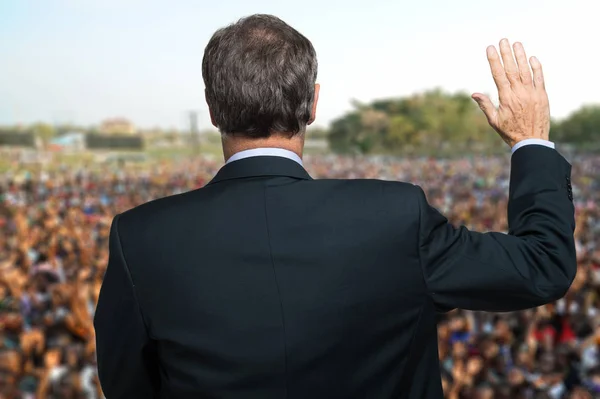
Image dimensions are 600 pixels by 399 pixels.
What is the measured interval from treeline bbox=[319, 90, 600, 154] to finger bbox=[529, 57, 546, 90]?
3675cm

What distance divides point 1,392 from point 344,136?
37.0 meters

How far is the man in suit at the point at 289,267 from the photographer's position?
76cm

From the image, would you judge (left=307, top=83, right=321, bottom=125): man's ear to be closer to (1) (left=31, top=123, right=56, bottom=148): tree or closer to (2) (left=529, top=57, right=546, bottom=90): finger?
(2) (left=529, top=57, right=546, bottom=90): finger

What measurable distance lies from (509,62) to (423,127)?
44883 mm

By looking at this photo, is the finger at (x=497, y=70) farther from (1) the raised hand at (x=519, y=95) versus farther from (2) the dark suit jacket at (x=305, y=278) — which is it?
(2) the dark suit jacket at (x=305, y=278)

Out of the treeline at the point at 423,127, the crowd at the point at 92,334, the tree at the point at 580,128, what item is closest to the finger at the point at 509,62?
the crowd at the point at 92,334

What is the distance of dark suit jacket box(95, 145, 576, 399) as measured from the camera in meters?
0.76

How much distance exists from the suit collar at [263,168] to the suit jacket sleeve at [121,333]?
0.60ft

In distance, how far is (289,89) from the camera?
2.70 feet

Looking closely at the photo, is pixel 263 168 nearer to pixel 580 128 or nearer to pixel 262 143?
pixel 262 143

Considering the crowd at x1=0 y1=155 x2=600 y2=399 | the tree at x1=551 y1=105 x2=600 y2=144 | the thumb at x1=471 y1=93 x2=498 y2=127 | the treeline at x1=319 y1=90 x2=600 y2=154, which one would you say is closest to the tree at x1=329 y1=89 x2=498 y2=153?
the treeline at x1=319 y1=90 x2=600 y2=154

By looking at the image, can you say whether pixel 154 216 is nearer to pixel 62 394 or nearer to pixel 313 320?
pixel 313 320

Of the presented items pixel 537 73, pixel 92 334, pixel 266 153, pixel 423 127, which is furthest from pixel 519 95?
pixel 423 127

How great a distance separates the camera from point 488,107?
943 millimetres
